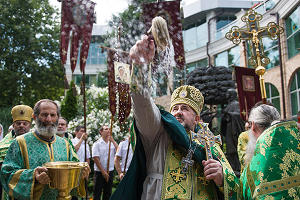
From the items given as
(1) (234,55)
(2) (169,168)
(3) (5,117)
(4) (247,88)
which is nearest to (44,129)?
(2) (169,168)

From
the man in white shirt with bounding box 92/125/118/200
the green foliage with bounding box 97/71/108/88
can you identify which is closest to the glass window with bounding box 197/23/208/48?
the green foliage with bounding box 97/71/108/88

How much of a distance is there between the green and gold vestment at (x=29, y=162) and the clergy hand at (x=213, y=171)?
66.4 inches

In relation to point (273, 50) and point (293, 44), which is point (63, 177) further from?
point (273, 50)

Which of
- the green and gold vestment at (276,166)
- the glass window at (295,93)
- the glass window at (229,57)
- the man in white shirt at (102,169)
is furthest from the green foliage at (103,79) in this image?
the green and gold vestment at (276,166)

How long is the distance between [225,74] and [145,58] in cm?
700

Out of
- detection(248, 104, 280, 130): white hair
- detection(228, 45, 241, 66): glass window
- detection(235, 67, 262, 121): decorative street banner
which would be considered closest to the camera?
detection(248, 104, 280, 130): white hair

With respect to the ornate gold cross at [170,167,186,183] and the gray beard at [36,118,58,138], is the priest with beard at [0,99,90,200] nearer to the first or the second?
the gray beard at [36,118,58,138]

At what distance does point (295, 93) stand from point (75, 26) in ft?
41.2

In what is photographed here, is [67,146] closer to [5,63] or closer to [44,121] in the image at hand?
[44,121]

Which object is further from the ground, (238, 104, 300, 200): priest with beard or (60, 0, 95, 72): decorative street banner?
(60, 0, 95, 72): decorative street banner

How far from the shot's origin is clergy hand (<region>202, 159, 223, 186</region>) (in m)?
2.18

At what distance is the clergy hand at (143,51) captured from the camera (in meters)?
1.76

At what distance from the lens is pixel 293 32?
44.9 ft

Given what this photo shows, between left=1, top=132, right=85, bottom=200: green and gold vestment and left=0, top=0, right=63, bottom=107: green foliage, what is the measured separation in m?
13.7
